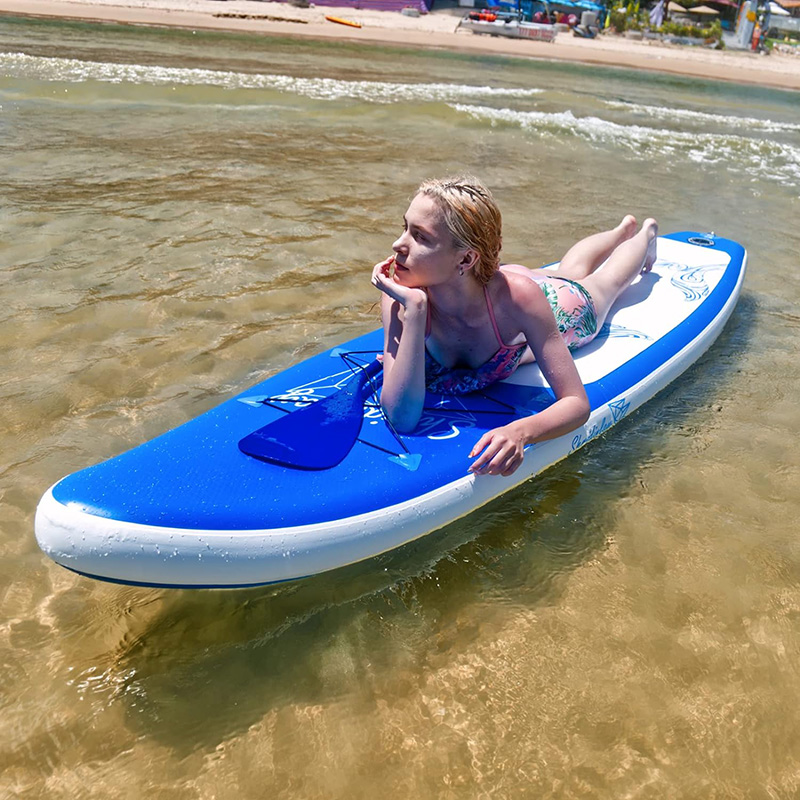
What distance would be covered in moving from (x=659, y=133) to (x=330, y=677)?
1324 centimetres

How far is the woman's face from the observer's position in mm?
2602

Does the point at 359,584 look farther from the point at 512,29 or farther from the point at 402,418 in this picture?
the point at 512,29

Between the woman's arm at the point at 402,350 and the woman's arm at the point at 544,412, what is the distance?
0.31 m

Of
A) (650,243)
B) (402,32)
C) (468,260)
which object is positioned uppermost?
(402,32)

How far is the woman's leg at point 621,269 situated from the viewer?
416cm

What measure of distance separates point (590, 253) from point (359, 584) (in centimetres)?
258

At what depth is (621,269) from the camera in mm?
4422

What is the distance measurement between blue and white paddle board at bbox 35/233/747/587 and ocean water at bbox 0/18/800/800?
1.04 feet

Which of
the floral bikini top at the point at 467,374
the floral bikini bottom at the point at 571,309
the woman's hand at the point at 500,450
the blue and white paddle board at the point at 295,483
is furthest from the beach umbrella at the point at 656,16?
the woman's hand at the point at 500,450

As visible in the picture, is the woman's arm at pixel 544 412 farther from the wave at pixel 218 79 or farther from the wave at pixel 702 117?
the wave at pixel 702 117

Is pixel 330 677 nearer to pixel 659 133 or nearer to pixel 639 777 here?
pixel 639 777

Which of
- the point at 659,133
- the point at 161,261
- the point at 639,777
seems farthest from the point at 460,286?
the point at 659,133

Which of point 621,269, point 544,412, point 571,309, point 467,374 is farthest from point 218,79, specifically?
point 544,412

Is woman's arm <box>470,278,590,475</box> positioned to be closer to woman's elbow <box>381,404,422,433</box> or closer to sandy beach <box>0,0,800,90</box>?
woman's elbow <box>381,404,422,433</box>
